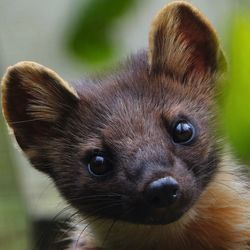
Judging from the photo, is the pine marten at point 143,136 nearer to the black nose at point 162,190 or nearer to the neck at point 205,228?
the neck at point 205,228

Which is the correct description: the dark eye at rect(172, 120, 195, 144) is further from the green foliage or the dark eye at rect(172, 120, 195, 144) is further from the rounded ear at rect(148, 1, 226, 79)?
the green foliage

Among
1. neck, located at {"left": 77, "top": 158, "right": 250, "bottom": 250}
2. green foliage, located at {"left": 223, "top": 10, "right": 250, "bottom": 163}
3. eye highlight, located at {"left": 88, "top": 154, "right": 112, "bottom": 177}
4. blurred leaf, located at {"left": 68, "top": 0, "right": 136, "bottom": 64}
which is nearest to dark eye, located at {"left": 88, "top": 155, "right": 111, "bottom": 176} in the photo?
eye highlight, located at {"left": 88, "top": 154, "right": 112, "bottom": 177}

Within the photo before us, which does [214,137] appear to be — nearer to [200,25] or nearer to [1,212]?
[200,25]

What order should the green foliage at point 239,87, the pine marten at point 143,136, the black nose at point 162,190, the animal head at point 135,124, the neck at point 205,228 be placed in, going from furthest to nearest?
the neck at point 205,228, the pine marten at point 143,136, the animal head at point 135,124, the black nose at point 162,190, the green foliage at point 239,87

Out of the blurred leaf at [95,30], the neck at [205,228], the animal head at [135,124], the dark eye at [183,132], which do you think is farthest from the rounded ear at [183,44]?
the neck at [205,228]

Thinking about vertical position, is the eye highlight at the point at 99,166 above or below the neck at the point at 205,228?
above
